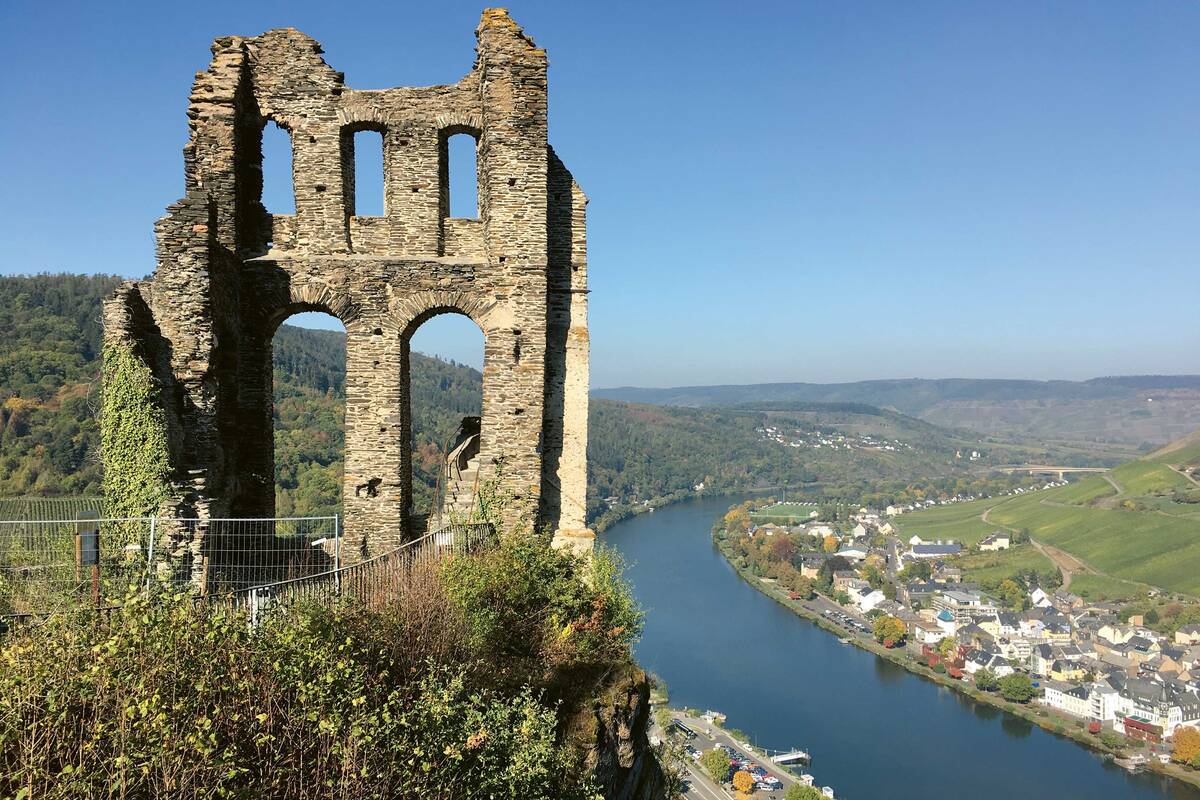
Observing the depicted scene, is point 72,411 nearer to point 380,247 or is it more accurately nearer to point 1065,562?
point 380,247

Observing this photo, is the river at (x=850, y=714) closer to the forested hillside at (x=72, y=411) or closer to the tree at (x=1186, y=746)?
the tree at (x=1186, y=746)

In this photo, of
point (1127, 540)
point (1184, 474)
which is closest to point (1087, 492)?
point (1184, 474)

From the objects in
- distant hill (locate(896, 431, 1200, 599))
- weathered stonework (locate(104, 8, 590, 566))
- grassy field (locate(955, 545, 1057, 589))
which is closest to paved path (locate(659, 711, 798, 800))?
weathered stonework (locate(104, 8, 590, 566))

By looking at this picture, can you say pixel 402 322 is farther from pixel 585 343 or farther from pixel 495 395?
pixel 585 343

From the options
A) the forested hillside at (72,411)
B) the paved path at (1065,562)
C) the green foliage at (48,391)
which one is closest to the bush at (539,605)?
the forested hillside at (72,411)

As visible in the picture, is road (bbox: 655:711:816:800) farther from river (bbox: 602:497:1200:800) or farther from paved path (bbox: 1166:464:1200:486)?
paved path (bbox: 1166:464:1200:486)

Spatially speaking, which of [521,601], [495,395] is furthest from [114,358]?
[521,601]
